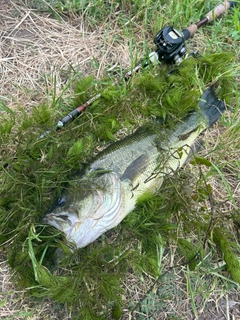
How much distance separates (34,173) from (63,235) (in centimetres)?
56

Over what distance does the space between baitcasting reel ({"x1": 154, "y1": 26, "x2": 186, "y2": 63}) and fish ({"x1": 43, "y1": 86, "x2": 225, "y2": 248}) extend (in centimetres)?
54

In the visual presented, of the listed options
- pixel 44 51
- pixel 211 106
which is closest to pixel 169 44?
pixel 211 106

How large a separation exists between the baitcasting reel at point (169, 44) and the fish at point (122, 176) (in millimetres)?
538

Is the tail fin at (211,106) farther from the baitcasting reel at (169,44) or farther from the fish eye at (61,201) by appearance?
the fish eye at (61,201)

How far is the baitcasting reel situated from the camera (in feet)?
11.9

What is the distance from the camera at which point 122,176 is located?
305cm

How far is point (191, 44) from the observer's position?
13.5 feet

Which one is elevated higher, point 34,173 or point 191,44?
point 34,173

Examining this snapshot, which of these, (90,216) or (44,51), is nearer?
(90,216)

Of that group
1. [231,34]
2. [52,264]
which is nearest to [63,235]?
[52,264]

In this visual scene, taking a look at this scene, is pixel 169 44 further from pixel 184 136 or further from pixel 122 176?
pixel 122 176

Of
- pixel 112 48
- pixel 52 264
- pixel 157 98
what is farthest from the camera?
pixel 112 48

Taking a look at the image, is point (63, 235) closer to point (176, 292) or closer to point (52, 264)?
point (52, 264)

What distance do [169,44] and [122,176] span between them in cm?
141
